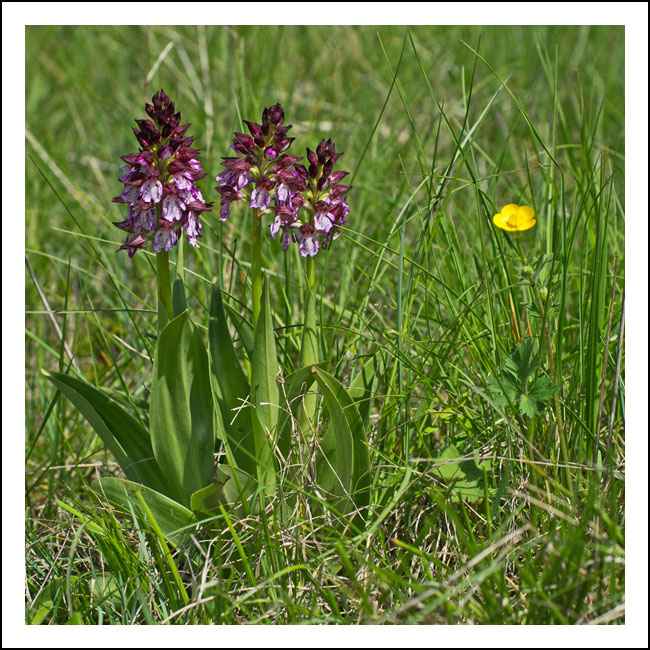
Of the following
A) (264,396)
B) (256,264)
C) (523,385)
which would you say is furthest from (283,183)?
(523,385)

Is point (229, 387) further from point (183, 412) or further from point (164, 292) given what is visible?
point (164, 292)

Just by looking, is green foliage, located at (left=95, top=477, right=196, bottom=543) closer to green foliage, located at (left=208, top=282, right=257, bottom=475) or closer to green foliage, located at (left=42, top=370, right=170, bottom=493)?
green foliage, located at (left=42, top=370, right=170, bottom=493)

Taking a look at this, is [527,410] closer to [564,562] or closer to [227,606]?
[564,562]

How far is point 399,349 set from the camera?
2.01 metres

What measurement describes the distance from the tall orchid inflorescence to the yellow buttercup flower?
0.86 metres

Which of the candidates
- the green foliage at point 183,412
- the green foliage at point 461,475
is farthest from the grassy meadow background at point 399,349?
the green foliage at point 183,412

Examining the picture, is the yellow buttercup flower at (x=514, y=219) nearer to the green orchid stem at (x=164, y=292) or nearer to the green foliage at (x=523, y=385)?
the green foliage at (x=523, y=385)

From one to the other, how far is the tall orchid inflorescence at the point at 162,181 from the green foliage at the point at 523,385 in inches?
35.7

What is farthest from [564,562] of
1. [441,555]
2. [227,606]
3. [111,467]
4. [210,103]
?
[210,103]

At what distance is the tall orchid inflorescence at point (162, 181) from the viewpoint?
1.70 m

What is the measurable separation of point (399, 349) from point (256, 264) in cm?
50

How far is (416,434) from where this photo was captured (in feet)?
7.38

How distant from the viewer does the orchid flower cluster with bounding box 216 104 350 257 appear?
1748 millimetres

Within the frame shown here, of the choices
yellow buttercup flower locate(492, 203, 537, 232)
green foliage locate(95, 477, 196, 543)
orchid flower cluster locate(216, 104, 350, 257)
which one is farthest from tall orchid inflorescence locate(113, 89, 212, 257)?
yellow buttercup flower locate(492, 203, 537, 232)
